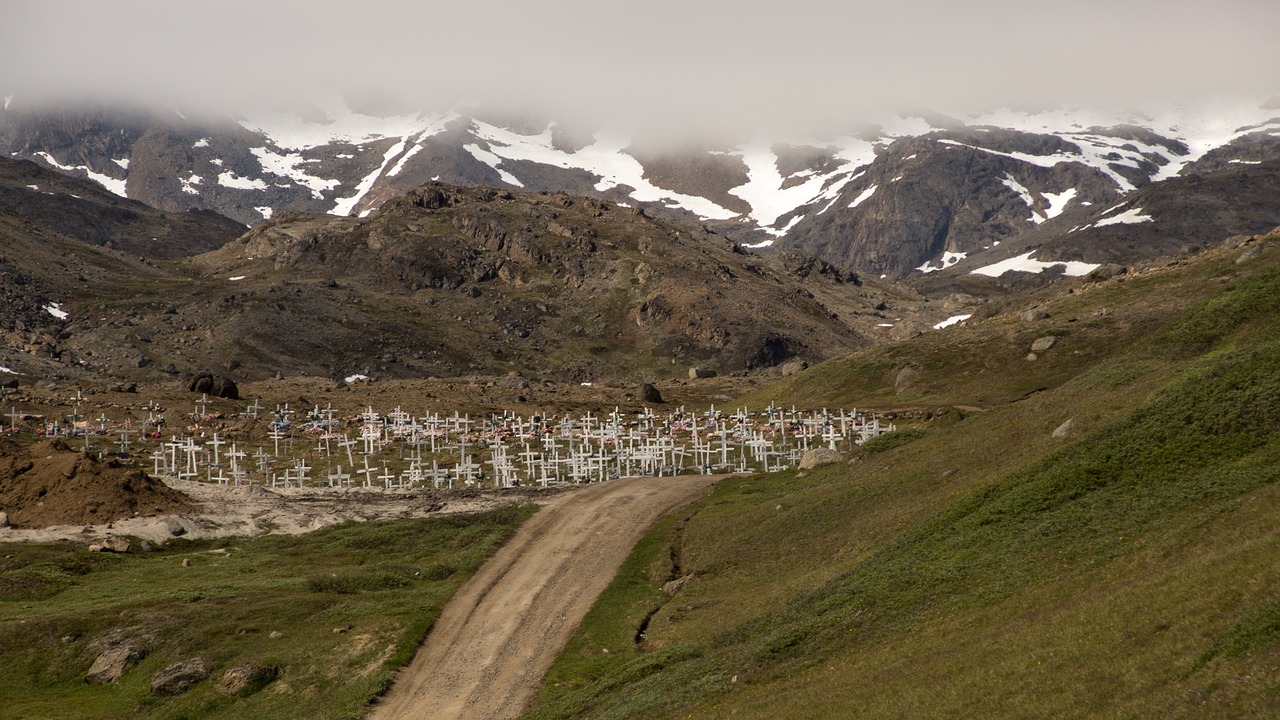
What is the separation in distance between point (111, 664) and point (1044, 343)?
85461 millimetres

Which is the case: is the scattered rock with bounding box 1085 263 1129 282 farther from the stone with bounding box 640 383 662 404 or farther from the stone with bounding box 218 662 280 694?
the stone with bounding box 218 662 280 694

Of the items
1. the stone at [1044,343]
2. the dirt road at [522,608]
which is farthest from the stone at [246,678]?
the stone at [1044,343]

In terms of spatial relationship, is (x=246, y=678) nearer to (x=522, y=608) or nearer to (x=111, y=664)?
(x=111, y=664)

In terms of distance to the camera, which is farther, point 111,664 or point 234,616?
point 234,616

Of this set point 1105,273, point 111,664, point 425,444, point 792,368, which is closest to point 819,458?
point 425,444

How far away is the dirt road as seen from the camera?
123 ft

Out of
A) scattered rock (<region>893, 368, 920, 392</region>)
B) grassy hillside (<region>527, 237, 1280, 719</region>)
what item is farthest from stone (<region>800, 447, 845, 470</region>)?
scattered rock (<region>893, 368, 920, 392</region>)

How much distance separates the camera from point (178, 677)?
3909 cm

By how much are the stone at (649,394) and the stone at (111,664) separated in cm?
8923

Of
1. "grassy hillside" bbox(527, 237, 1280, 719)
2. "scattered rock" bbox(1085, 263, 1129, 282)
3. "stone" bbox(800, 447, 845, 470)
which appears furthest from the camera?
"scattered rock" bbox(1085, 263, 1129, 282)

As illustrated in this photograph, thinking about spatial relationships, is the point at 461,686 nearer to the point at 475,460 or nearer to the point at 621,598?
the point at 621,598

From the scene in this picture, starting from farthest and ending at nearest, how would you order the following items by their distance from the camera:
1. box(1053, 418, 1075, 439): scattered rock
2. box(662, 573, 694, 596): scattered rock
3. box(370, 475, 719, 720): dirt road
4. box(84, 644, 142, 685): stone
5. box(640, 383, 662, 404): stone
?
box(640, 383, 662, 404): stone < box(662, 573, 694, 596): scattered rock < box(1053, 418, 1075, 439): scattered rock < box(84, 644, 142, 685): stone < box(370, 475, 719, 720): dirt road

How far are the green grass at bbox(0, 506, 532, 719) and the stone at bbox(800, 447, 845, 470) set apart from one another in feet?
79.2

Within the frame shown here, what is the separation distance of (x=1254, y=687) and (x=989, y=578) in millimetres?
13828
